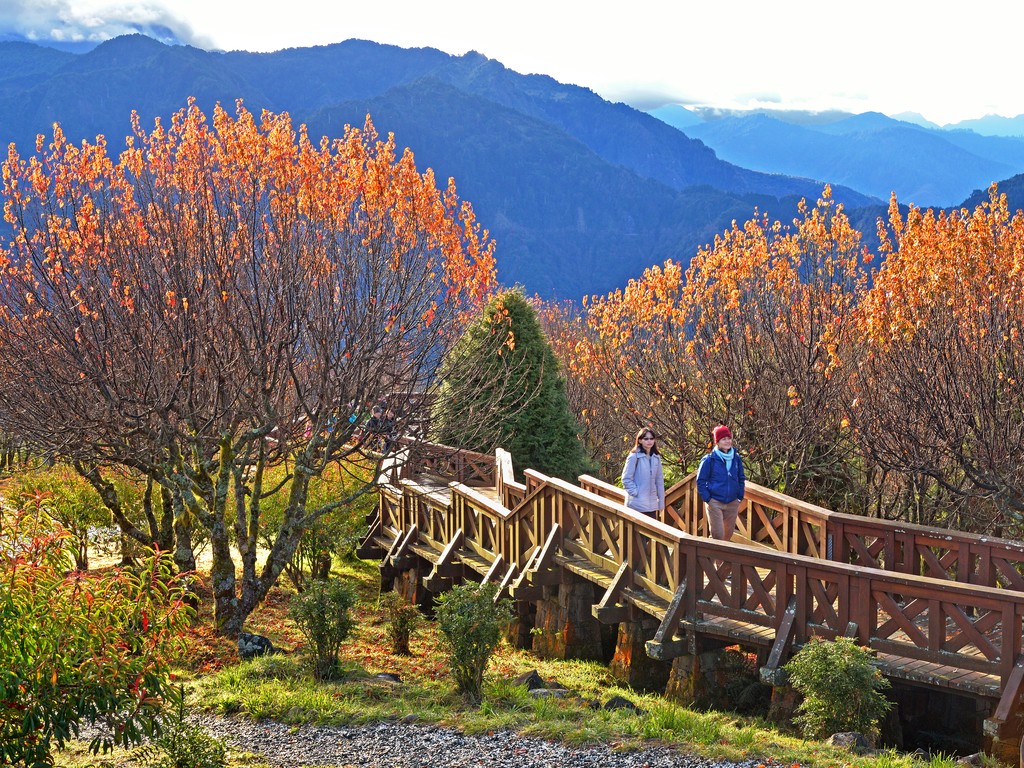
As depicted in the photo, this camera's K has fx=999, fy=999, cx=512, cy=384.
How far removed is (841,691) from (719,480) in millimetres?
4294

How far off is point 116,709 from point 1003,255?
39.7 feet

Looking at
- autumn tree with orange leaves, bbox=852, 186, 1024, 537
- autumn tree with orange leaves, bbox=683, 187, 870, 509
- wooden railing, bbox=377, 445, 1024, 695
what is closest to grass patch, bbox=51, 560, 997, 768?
wooden railing, bbox=377, 445, 1024, 695

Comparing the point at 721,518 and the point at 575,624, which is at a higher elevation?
the point at 721,518

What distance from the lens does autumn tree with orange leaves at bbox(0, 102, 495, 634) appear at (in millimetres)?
12430

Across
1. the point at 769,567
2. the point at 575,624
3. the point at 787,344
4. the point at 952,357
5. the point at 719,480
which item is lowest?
the point at 575,624

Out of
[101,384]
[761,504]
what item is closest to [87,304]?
[101,384]

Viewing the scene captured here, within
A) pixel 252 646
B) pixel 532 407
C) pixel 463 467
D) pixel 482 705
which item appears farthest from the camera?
pixel 463 467

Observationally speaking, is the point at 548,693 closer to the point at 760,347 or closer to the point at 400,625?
the point at 400,625

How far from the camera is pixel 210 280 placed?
1291cm

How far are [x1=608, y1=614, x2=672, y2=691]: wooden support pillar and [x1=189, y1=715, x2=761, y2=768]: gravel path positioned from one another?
3.89m

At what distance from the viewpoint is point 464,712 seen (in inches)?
389

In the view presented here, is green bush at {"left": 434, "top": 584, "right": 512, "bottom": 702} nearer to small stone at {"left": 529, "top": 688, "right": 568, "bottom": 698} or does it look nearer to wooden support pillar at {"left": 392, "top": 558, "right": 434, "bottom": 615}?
small stone at {"left": 529, "top": 688, "right": 568, "bottom": 698}

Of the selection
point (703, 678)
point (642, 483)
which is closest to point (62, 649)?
point (703, 678)

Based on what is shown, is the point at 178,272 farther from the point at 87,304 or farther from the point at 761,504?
the point at 761,504
